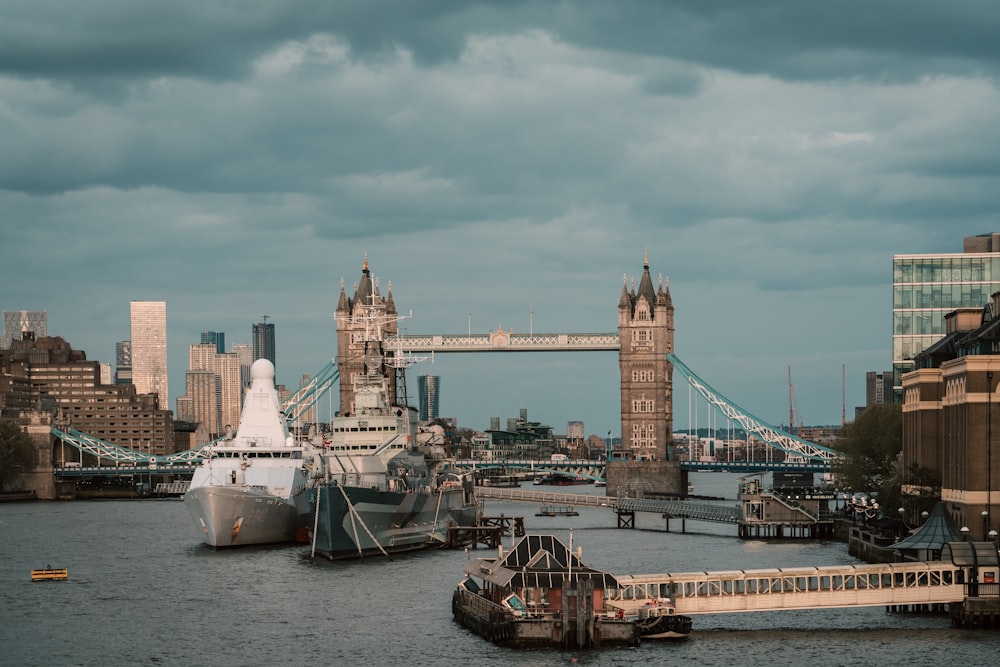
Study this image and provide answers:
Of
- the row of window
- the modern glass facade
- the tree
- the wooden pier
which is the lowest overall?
the wooden pier

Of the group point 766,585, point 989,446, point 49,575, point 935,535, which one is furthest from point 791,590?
point 49,575

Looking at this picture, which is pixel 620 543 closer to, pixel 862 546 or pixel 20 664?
pixel 862 546

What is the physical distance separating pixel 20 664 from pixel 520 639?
1567cm

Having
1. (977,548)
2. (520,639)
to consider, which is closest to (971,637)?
(977,548)

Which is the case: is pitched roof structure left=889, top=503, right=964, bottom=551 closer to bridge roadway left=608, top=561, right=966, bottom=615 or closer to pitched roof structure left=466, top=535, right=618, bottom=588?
bridge roadway left=608, top=561, right=966, bottom=615

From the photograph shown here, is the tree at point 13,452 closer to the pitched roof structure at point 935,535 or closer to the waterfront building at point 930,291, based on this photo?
the waterfront building at point 930,291

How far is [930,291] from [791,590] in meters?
59.7

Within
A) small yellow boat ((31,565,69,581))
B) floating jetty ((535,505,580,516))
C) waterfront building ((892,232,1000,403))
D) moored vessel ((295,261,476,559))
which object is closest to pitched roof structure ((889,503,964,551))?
moored vessel ((295,261,476,559))

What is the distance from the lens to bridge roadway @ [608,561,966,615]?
53375 millimetres

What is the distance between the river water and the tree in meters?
73.3

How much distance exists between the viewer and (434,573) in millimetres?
73938

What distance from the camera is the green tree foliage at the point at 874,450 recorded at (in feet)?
327

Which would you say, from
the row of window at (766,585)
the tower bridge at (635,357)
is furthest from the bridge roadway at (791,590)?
the tower bridge at (635,357)

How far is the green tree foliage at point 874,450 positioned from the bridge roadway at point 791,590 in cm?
4296
